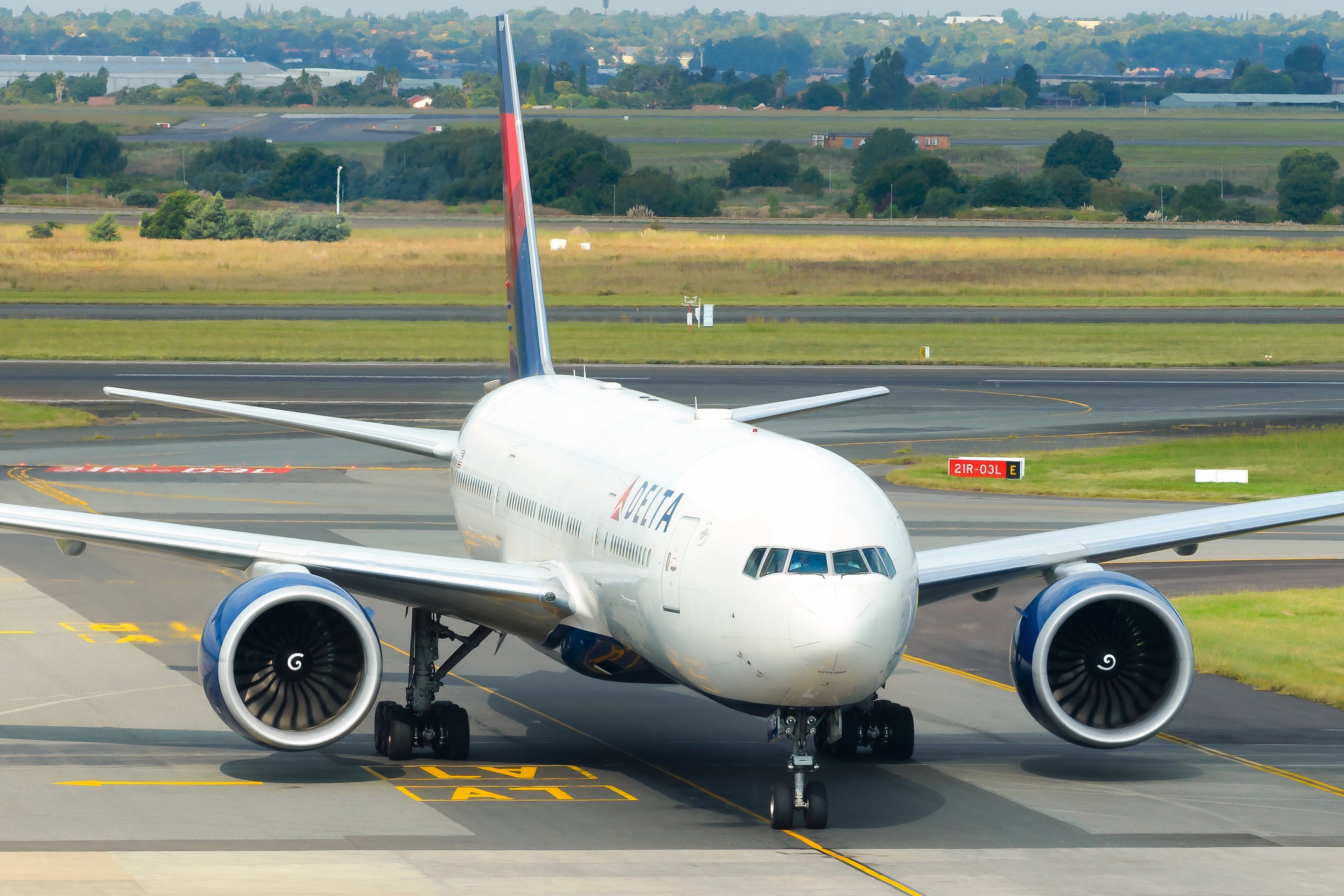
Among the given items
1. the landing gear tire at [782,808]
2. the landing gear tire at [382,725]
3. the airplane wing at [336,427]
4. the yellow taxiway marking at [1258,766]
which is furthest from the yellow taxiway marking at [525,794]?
the airplane wing at [336,427]

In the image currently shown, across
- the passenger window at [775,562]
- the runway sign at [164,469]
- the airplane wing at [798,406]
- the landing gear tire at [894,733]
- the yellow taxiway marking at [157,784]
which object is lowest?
the runway sign at [164,469]

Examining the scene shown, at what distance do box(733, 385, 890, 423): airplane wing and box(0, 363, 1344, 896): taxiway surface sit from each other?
185 inches

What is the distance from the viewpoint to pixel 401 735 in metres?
23.6

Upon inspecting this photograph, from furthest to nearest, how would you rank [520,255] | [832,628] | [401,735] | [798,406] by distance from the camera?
[520,255] < [798,406] < [401,735] < [832,628]

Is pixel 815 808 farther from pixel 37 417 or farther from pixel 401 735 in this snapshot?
pixel 37 417

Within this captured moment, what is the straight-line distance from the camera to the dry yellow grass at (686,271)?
11475 cm

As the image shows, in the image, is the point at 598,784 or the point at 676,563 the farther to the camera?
the point at 598,784

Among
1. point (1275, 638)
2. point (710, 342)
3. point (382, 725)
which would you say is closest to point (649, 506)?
point (382, 725)

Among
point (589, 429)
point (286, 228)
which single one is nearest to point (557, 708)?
point (589, 429)

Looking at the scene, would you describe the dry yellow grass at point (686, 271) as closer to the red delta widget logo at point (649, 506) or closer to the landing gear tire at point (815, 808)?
the red delta widget logo at point (649, 506)

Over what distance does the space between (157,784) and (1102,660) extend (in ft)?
39.4

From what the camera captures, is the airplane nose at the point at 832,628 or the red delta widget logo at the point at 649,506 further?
the red delta widget logo at the point at 649,506

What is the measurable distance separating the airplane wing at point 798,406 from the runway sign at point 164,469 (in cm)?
2415

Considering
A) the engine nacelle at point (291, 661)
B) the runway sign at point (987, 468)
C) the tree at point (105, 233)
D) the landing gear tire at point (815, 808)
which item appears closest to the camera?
the landing gear tire at point (815, 808)
